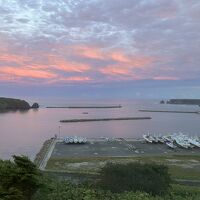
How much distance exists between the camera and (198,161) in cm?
4134

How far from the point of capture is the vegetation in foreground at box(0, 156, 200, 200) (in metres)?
14.2

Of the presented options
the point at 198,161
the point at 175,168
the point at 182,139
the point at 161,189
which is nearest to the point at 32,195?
the point at 161,189

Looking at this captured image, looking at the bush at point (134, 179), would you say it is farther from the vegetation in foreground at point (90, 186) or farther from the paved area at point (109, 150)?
the paved area at point (109, 150)

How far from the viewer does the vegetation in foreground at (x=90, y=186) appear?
14.2m

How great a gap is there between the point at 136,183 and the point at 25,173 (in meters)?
7.42

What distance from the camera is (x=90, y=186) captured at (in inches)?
795

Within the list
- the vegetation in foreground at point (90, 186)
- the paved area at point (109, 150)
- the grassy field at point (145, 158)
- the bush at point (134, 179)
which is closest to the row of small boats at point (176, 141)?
the paved area at point (109, 150)

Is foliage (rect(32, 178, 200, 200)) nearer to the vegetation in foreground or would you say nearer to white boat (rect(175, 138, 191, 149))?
the vegetation in foreground

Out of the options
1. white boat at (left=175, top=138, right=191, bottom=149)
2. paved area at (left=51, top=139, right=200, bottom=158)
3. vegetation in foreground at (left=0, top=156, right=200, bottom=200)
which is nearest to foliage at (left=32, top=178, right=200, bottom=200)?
vegetation in foreground at (left=0, top=156, right=200, bottom=200)

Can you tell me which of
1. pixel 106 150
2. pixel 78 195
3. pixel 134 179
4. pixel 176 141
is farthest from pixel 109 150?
pixel 78 195

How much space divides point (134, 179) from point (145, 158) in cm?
2373

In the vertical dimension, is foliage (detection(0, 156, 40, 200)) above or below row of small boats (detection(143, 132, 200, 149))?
above

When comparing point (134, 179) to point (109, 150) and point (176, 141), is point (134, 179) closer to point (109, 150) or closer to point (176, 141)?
point (109, 150)

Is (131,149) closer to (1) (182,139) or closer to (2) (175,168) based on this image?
(1) (182,139)
